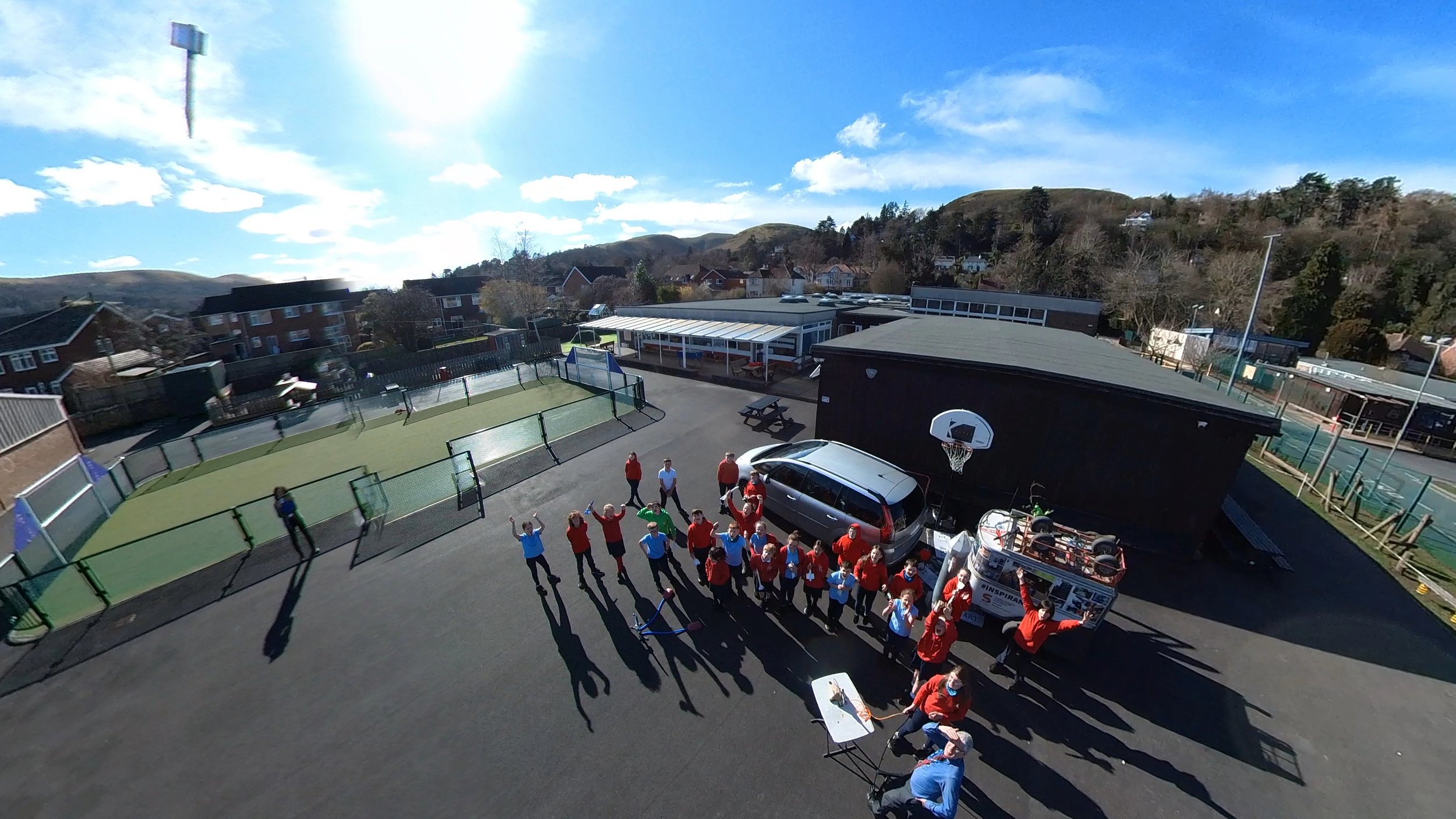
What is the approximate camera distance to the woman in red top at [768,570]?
6.83 m

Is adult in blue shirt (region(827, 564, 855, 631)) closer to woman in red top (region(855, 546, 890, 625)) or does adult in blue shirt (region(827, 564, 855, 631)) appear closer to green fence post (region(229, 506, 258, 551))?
woman in red top (region(855, 546, 890, 625))

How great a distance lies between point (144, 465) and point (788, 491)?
19002 mm

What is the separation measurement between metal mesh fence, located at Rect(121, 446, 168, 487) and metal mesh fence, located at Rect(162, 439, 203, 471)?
0.47 feet

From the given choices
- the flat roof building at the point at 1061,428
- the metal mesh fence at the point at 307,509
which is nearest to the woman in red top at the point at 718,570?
the flat roof building at the point at 1061,428

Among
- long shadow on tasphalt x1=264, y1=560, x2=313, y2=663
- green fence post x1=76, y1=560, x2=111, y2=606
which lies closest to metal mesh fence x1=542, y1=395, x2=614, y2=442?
long shadow on tasphalt x1=264, y1=560, x2=313, y2=663

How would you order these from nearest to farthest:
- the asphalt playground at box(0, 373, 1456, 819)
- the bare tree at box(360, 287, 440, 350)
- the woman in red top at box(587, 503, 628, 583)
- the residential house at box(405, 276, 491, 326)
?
the asphalt playground at box(0, 373, 1456, 819), the woman in red top at box(587, 503, 628, 583), the bare tree at box(360, 287, 440, 350), the residential house at box(405, 276, 491, 326)

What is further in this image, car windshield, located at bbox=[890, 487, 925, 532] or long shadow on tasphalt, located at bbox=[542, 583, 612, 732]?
car windshield, located at bbox=[890, 487, 925, 532]

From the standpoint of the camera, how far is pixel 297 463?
569 inches

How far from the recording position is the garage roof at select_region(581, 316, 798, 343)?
2133cm

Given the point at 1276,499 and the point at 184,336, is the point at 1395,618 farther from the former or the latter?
the point at 184,336

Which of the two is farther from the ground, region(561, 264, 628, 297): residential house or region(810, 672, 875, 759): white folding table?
region(561, 264, 628, 297): residential house

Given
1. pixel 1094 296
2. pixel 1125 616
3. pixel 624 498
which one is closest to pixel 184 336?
pixel 624 498

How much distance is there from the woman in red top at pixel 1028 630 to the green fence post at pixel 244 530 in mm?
13317

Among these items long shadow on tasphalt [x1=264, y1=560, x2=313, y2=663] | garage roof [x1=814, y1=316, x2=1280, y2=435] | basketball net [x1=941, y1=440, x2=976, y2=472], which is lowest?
long shadow on tasphalt [x1=264, y1=560, x2=313, y2=663]
